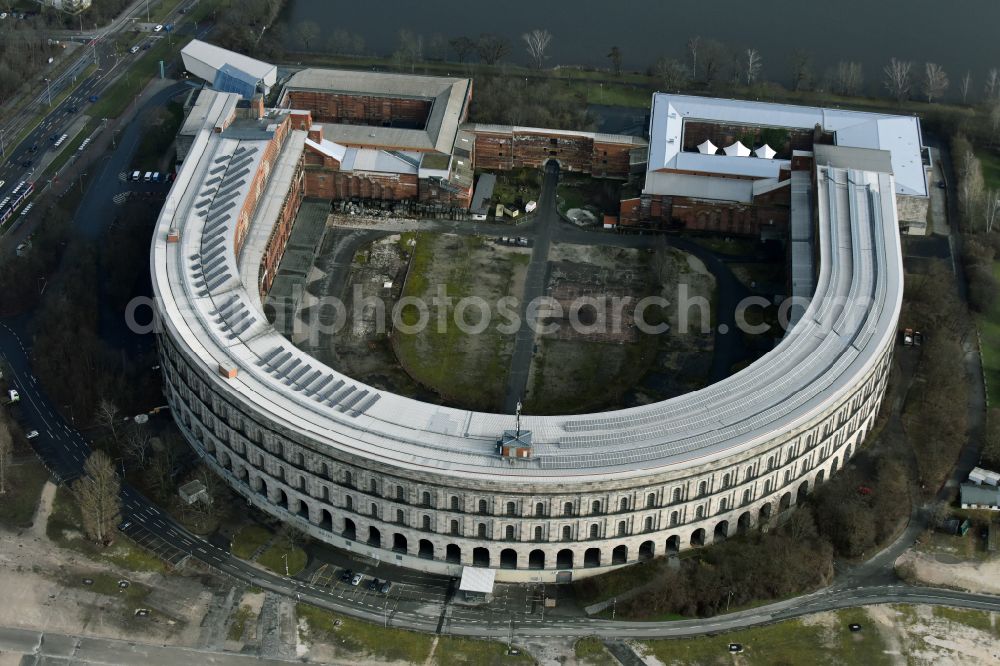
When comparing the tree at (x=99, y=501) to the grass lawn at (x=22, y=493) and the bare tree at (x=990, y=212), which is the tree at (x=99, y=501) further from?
the bare tree at (x=990, y=212)

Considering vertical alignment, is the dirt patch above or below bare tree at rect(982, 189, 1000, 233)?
below

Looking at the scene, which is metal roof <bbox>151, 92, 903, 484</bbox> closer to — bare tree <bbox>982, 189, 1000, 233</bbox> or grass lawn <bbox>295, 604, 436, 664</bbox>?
grass lawn <bbox>295, 604, 436, 664</bbox>

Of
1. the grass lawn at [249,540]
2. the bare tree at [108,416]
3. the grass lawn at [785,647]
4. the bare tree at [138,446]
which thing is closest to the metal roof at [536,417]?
the bare tree at [108,416]

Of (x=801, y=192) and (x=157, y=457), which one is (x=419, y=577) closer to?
(x=157, y=457)

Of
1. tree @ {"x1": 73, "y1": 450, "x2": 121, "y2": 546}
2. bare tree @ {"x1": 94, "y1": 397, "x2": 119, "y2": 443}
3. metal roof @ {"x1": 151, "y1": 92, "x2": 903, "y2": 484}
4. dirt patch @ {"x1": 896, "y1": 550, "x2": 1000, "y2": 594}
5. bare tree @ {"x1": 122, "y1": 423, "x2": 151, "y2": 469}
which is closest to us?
metal roof @ {"x1": 151, "y1": 92, "x2": 903, "y2": 484}

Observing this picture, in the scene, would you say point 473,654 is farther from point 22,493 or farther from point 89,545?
point 22,493

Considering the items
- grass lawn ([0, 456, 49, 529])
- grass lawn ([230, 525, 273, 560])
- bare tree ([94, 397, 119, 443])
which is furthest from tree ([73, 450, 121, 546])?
grass lawn ([230, 525, 273, 560])
